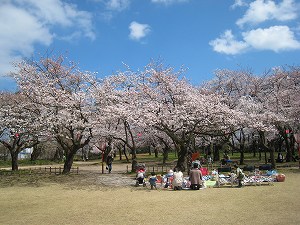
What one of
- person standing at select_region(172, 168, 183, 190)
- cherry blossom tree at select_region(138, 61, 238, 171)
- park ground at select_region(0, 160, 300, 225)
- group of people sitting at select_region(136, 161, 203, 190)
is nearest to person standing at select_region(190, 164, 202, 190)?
group of people sitting at select_region(136, 161, 203, 190)

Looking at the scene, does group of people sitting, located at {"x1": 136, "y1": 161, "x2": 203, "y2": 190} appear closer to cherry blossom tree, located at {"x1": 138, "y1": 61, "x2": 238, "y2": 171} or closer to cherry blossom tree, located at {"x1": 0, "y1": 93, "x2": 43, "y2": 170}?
cherry blossom tree, located at {"x1": 138, "y1": 61, "x2": 238, "y2": 171}

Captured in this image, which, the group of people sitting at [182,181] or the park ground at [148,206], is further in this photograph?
the group of people sitting at [182,181]

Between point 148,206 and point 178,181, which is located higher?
point 178,181

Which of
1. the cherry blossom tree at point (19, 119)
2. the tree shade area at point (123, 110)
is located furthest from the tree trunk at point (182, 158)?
the cherry blossom tree at point (19, 119)

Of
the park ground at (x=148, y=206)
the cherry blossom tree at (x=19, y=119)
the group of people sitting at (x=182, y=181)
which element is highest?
the cherry blossom tree at (x=19, y=119)

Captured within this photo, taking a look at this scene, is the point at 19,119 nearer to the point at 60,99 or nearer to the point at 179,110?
the point at 60,99

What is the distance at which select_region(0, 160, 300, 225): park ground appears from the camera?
7883 millimetres

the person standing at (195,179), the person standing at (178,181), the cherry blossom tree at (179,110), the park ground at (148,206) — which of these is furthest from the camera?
the cherry blossom tree at (179,110)

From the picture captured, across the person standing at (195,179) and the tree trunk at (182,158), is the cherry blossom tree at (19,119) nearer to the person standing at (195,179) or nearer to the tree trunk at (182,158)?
the tree trunk at (182,158)

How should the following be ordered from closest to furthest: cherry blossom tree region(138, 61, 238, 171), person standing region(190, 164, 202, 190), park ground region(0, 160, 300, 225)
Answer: park ground region(0, 160, 300, 225)
person standing region(190, 164, 202, 190)
cherry blossom tree region(138, 61, 238, 171)

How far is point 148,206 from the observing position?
9750 mm

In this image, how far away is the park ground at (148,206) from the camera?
7883 millimetres

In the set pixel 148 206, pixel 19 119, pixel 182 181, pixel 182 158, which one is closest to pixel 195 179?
pixel 182 181

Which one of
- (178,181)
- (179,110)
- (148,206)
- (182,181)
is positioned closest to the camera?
(148,206)
